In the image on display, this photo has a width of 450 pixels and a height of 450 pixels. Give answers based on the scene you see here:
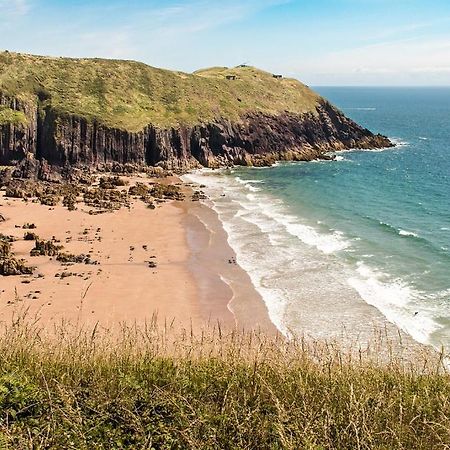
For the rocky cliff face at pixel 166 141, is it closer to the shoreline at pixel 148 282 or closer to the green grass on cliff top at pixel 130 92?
the green grass on cliff top at pixel 130 92

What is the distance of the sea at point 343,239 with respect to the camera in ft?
96.0

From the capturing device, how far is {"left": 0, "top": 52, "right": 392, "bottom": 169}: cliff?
248ft

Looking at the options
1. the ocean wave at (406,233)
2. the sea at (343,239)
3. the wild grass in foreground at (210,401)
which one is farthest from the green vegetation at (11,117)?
the wild grass in foreground at (210,401)

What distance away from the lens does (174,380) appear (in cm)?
957

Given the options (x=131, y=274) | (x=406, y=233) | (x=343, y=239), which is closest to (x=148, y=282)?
(x=131, y=274)

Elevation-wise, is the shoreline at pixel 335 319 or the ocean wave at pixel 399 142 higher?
the ocean wave at pixel 399 142

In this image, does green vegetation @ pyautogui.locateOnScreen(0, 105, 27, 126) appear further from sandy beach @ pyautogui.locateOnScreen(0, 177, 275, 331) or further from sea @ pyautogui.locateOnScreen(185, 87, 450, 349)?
→ sea @ pyautogui.locateOnScreen(185, 87, 450, 349)

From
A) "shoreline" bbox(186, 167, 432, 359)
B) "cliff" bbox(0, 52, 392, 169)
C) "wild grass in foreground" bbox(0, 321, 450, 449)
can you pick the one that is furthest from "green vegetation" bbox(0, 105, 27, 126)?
"wild grass in foreground" bbox(0, 321, 450, 449)

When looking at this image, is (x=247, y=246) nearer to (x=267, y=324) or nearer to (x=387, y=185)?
(x=267, y=324)

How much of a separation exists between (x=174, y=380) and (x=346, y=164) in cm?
8197

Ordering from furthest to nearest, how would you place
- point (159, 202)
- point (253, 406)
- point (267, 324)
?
point (159, 202) < point (267, 324) < point (253, 406)

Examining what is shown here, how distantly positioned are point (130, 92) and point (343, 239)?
59.6 metres

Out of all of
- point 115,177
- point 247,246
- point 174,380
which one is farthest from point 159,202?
point 174,380

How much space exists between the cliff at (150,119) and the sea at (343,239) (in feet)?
26.7
